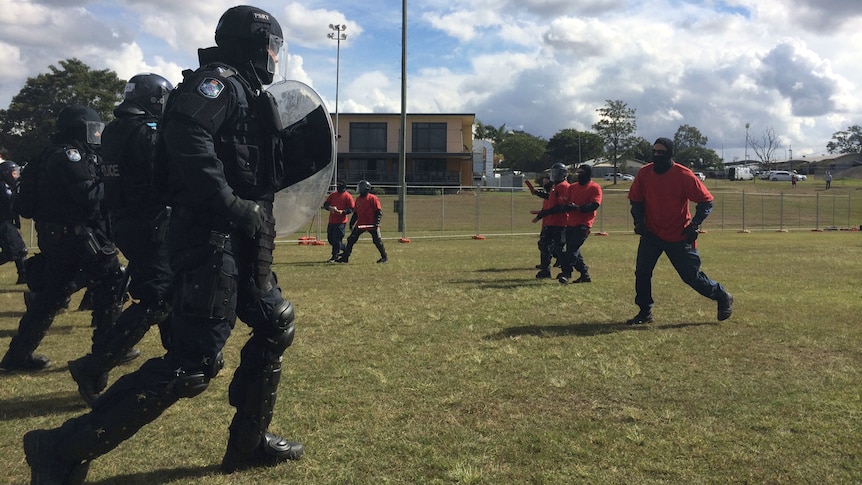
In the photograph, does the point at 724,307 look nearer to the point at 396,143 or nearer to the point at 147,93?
the point at 147,93

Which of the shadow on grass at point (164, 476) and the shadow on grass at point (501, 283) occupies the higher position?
the shadow on grass at point (501, 283)

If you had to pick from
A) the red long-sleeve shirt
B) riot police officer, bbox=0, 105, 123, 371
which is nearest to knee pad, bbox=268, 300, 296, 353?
riot police officer, bbox=0, 105, 123, 371

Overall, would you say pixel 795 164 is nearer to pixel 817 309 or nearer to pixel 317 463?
pixel 817 309

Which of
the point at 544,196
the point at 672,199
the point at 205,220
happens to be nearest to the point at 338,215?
the point at 544,196

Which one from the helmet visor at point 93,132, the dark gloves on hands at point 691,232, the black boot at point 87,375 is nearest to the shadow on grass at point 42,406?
the black boot at point 87,375

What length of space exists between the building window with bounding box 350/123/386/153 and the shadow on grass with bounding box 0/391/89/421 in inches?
1923

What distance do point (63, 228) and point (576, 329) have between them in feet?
16.7

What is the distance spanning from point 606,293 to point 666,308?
1.35 metres

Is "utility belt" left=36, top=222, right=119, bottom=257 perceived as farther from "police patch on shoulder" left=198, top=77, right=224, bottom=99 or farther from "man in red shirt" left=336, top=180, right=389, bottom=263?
"man in red shirt" left=336, top=180, right=389, bottom=263

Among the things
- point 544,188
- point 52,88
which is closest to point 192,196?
point 544,188

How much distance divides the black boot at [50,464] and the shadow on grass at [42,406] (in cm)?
167

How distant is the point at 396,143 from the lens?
52625mm

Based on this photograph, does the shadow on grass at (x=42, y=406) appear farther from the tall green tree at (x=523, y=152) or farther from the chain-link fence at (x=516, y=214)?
the tall green tree at (x=523, y=152)

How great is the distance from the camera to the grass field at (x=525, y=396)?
329cm
